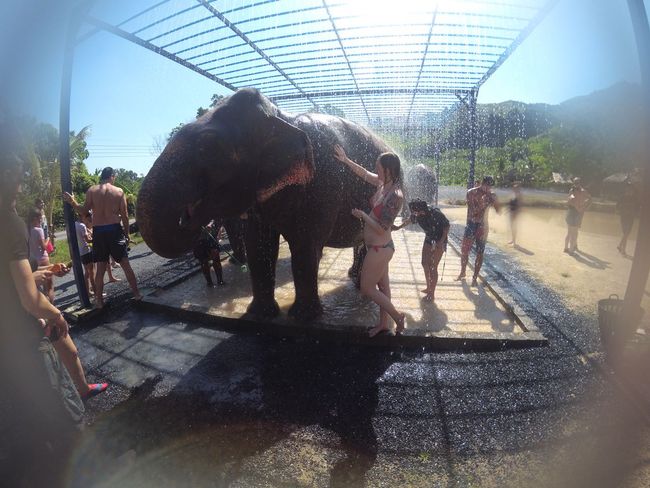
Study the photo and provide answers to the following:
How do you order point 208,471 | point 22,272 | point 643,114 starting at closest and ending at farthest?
point 22,272
point 208,471
point 643,114

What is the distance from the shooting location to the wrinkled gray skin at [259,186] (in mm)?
2936

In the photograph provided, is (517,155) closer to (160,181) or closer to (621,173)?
(621,173)

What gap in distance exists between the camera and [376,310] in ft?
15.6

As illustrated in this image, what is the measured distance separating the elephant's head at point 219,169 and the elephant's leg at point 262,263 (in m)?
0.87

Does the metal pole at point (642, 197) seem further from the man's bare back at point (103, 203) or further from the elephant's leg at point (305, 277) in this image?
the man's bare back at point (103, 203)

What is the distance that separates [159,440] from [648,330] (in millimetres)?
5103

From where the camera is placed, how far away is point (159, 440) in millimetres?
2584

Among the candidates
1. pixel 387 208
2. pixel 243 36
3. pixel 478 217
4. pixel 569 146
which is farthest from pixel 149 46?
pixel 569 146

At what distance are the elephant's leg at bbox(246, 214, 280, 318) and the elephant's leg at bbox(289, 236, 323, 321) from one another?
1.19ft

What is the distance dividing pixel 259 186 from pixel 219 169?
17.6 inches

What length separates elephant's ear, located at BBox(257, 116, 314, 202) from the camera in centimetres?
340

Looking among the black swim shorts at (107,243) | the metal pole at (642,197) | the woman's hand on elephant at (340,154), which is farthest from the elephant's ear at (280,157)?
the metal pole at (642,197)

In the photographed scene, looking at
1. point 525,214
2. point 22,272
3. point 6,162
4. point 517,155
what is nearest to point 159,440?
point 22,272

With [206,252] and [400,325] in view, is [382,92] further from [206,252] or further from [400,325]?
[400,325]
